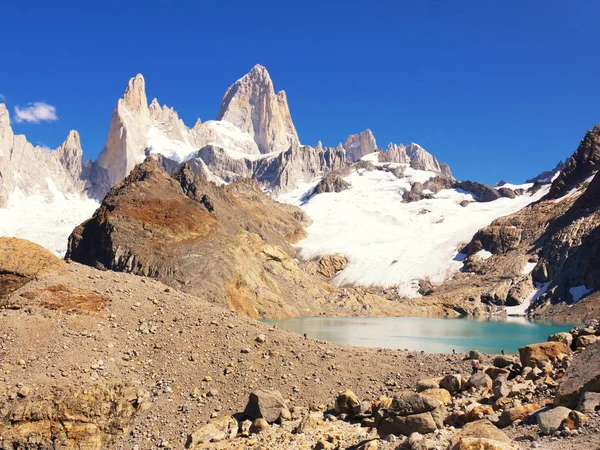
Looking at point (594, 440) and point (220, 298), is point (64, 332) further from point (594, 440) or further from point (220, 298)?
point (220, 298)

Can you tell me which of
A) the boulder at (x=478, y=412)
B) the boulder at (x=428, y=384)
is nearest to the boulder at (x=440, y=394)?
the boulder at (x=428, y=384)

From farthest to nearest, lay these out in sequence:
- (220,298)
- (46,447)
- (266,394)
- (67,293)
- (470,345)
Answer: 1. (220,298)
2. (470,345)
3. (67,293)
4. (266,394)
5. (46,447)

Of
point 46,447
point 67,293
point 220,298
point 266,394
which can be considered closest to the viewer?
point 46,447

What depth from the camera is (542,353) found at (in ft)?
56.6

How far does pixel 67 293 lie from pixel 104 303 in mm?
1318

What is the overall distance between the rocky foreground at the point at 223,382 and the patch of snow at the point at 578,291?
77.4m

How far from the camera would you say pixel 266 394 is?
1584cm

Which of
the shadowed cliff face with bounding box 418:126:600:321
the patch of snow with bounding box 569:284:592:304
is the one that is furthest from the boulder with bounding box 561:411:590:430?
the patch of snow with bounding box 569:284:592:304

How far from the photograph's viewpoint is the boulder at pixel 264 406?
50.1ft

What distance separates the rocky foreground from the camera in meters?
12.6

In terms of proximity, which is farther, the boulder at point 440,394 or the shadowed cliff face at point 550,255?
the shadowed cliff face at point 550,255

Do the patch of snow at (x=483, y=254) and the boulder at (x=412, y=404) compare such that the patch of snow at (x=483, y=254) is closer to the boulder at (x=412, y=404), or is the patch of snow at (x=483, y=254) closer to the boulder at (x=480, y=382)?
the boulder at (x=480, y=382)

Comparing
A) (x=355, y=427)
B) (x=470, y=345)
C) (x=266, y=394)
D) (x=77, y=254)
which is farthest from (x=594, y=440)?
(x=77, y=254)

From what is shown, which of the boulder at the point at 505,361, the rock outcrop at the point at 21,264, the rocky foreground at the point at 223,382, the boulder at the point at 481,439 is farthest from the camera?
the rock outcrop at the point at 21,264
